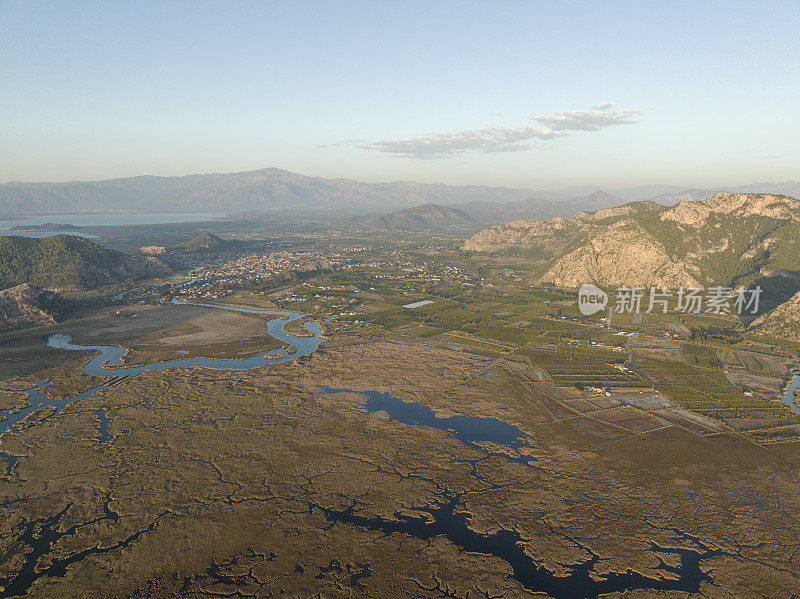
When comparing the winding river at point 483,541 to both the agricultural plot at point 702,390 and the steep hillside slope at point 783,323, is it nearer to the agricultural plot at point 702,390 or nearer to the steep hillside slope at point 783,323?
the agricultural plot at point 702,390

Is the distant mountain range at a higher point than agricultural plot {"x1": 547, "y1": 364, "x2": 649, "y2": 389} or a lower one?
higher

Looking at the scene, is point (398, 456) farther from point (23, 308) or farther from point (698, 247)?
point (698, 247)

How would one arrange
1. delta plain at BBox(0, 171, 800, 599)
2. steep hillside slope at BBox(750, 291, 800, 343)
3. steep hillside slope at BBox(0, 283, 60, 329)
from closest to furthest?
delta plain at BBox(0, 171, 800, 599) → steep hillside slope at BBox(750, 291, 800, 343) → steep hillside slope at BBox(0, 283, 60, 329)

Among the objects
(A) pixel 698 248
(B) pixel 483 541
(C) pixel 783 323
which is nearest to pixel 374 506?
(B) pixel 483 541

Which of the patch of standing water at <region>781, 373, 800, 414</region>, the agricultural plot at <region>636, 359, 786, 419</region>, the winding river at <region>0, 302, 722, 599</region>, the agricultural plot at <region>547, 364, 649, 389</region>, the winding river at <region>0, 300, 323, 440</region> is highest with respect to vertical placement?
the winding river at <region>0, 300, 323, 440</region>

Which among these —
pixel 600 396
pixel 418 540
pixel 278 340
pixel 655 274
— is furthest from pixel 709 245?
pixel 418 540

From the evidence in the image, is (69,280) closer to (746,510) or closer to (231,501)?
(231,501)

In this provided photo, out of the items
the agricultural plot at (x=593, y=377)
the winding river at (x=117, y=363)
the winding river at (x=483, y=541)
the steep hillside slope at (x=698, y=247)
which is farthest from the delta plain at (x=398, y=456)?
the steep hillside slope at (x=698, y=247)

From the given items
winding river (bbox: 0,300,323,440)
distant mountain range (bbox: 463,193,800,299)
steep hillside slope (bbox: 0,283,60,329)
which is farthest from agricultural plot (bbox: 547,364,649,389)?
steep hillside slope (bbox: 0,283,60,329)

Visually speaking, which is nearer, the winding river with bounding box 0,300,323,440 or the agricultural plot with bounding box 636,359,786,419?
the winding river with bounding box 0,300,323,440

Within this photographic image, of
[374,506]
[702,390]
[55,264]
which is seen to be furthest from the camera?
[55,264]

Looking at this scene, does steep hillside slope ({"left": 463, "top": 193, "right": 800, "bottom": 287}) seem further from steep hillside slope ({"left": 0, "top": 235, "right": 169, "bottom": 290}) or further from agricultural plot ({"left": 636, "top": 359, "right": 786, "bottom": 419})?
steep hillside slope ({"left": 0, "top": 235, "right": 169, "bottom": 290})
